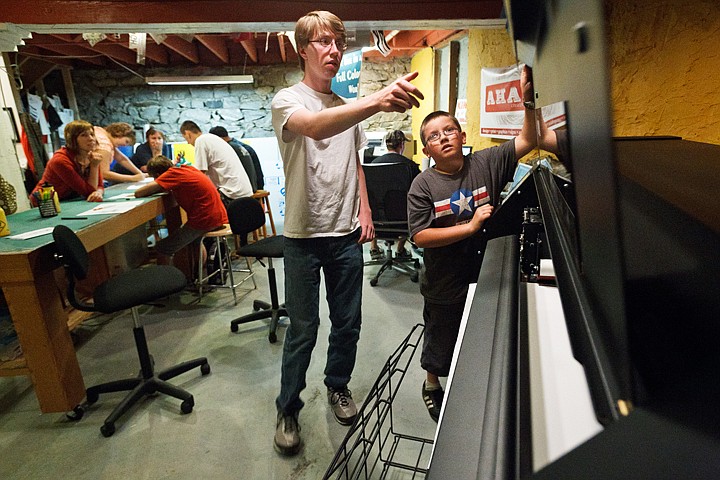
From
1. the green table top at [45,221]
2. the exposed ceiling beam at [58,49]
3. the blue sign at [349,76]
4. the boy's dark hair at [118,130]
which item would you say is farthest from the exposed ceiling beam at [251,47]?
the green table top at [45,221]

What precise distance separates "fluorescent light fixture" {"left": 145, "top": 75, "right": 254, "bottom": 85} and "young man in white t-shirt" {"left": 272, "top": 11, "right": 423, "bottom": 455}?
16.3ft

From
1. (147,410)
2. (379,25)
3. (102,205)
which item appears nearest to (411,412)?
(147,410)

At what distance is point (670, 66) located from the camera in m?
1.70

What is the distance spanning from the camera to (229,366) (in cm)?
238

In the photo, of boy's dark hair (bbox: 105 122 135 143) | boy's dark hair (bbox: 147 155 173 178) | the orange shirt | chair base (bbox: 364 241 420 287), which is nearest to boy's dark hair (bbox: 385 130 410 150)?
chair base (bbox: 364 241 420 287)

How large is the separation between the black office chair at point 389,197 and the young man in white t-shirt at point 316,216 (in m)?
1.54

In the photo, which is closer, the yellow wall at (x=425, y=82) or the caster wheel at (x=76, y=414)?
the caster wheel at (x=76, y=414)

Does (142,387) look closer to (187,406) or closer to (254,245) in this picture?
(187,406)

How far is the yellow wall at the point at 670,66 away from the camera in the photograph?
1610mm

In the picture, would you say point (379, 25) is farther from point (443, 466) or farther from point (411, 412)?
point (443, 466)

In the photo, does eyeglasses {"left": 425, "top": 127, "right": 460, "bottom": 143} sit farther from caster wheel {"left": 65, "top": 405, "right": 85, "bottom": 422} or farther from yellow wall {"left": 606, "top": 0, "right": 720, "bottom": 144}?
caster wheel {"left": 65, "top": 405, "right": 85, "bottom": 422}

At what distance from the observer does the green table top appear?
6.14 ft

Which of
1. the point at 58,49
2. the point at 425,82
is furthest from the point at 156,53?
the point at 425,82

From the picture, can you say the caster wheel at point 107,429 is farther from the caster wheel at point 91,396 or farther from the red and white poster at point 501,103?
the red and white poster at point 501,103
